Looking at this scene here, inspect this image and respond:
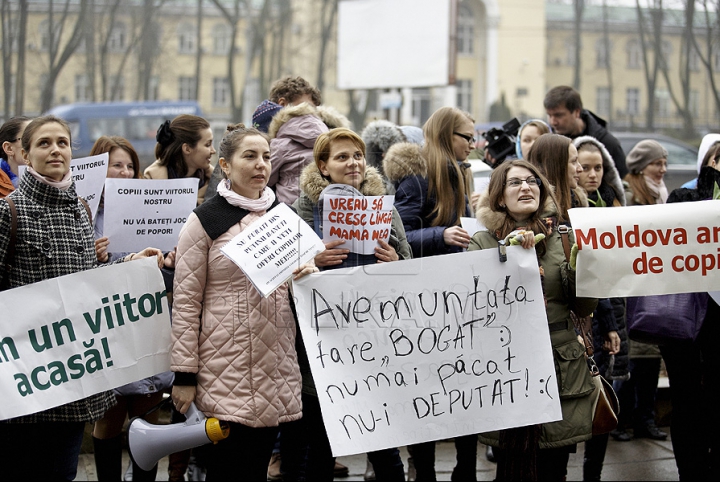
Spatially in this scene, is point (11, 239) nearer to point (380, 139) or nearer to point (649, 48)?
point (380, 139)

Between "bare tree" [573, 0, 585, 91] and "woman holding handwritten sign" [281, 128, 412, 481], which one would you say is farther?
"bare tree" [573, 0, 585, 91]

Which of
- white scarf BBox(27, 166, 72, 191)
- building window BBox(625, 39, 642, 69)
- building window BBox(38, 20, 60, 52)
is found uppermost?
building window BBox(625, 39, 642, 69)

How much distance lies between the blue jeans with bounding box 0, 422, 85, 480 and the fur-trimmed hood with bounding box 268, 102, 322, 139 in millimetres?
2010

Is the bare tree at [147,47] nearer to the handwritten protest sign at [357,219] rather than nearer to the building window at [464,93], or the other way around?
the building window at [464,93]

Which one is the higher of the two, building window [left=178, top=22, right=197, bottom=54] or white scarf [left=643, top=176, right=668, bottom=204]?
building window [left=178, top=22, right=197, bottom=54]

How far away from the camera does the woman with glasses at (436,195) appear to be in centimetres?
456

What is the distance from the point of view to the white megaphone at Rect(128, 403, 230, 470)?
11.7ft

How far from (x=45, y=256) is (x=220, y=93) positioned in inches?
1724

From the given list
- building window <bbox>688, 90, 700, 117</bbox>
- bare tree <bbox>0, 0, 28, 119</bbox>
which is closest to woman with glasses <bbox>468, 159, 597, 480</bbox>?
bare tree <bbox>0, 0, 28, 119</bbox>

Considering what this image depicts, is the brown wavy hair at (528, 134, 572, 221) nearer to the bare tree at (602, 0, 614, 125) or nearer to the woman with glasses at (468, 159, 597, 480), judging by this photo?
the woman with glasses at (468, 159, 597, 480)

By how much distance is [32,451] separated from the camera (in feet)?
11.9

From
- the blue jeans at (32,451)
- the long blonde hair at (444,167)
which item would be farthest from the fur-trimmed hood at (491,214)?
the blue jeans at (32,451)

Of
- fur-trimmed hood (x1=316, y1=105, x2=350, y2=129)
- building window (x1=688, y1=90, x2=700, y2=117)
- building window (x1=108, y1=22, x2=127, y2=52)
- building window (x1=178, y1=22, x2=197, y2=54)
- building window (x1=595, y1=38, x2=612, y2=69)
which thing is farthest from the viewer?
building window (x1=595, y1=38, x2=612, y2=69)

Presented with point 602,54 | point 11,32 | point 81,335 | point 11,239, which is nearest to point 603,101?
point 602,54
